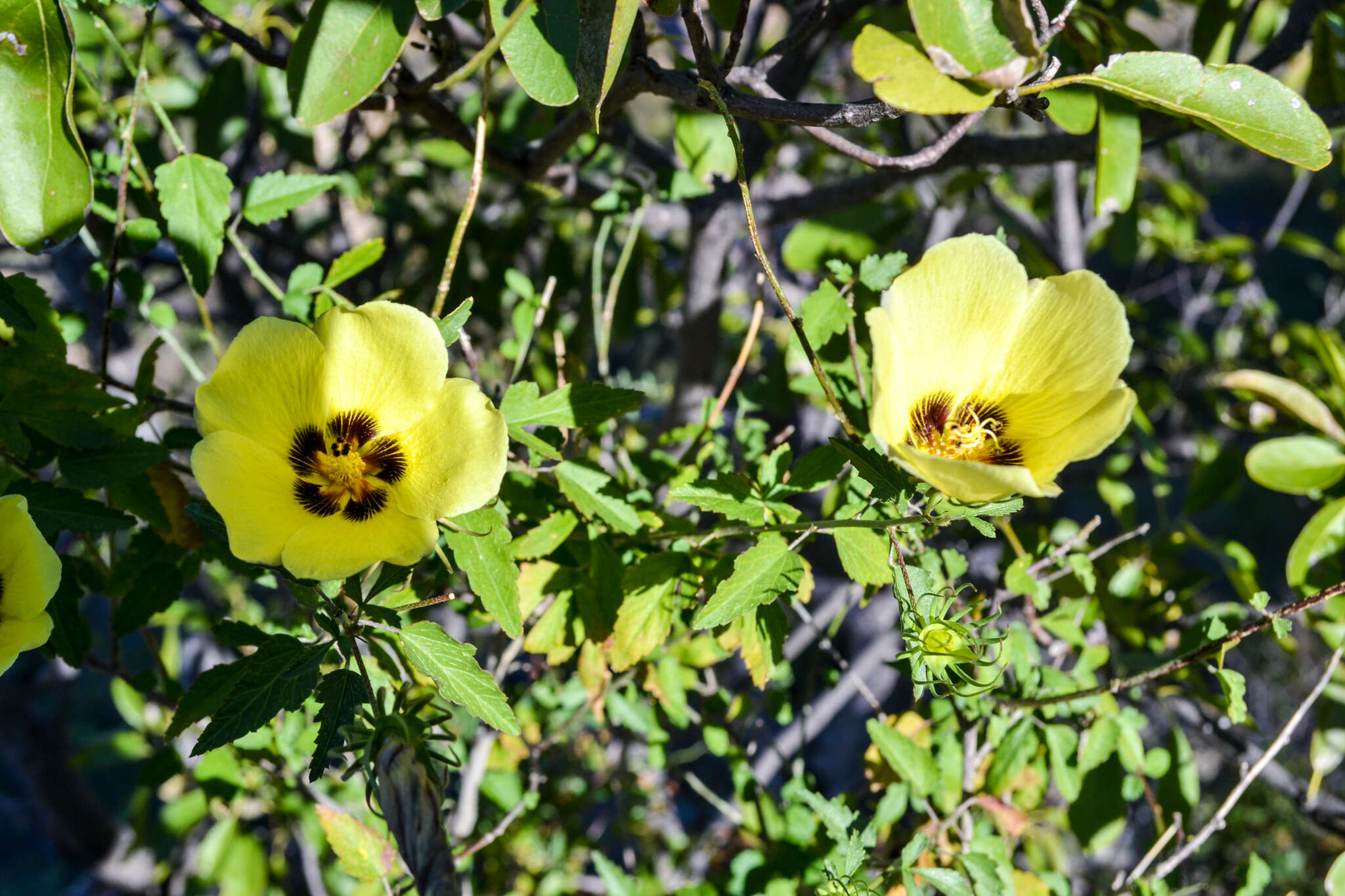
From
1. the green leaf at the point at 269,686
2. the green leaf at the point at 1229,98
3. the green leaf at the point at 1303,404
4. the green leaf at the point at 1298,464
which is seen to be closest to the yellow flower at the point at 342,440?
the green leaf at the point at 269,686

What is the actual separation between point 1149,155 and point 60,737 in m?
4.71

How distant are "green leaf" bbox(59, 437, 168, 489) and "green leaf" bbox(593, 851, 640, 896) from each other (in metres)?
0.85

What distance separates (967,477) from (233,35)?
41.7 inches

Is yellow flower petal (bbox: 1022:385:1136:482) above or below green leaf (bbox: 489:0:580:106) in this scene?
below

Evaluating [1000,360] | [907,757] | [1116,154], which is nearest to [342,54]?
[1000,360]

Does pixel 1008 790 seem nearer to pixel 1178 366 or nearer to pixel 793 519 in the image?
pixel 793 519

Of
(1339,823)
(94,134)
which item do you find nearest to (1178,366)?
(1339,823)

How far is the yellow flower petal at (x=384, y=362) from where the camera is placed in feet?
2.80

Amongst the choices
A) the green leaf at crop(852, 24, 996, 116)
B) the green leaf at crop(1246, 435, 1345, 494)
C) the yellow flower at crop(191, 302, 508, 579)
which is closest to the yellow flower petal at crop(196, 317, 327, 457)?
the yellow flower at crop(191, 302, 508, 579)

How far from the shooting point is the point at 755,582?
0.92m

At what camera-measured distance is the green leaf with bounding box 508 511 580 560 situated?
3.44ft

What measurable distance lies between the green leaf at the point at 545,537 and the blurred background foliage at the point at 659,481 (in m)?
0.01

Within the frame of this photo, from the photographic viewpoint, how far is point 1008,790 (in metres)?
1.30

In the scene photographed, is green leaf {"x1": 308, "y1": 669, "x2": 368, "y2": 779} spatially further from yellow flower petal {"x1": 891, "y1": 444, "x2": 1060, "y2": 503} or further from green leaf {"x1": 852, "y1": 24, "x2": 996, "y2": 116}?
green leaf {"x1": 852, "y1": 24, "x2": 996, "y2": 116}
